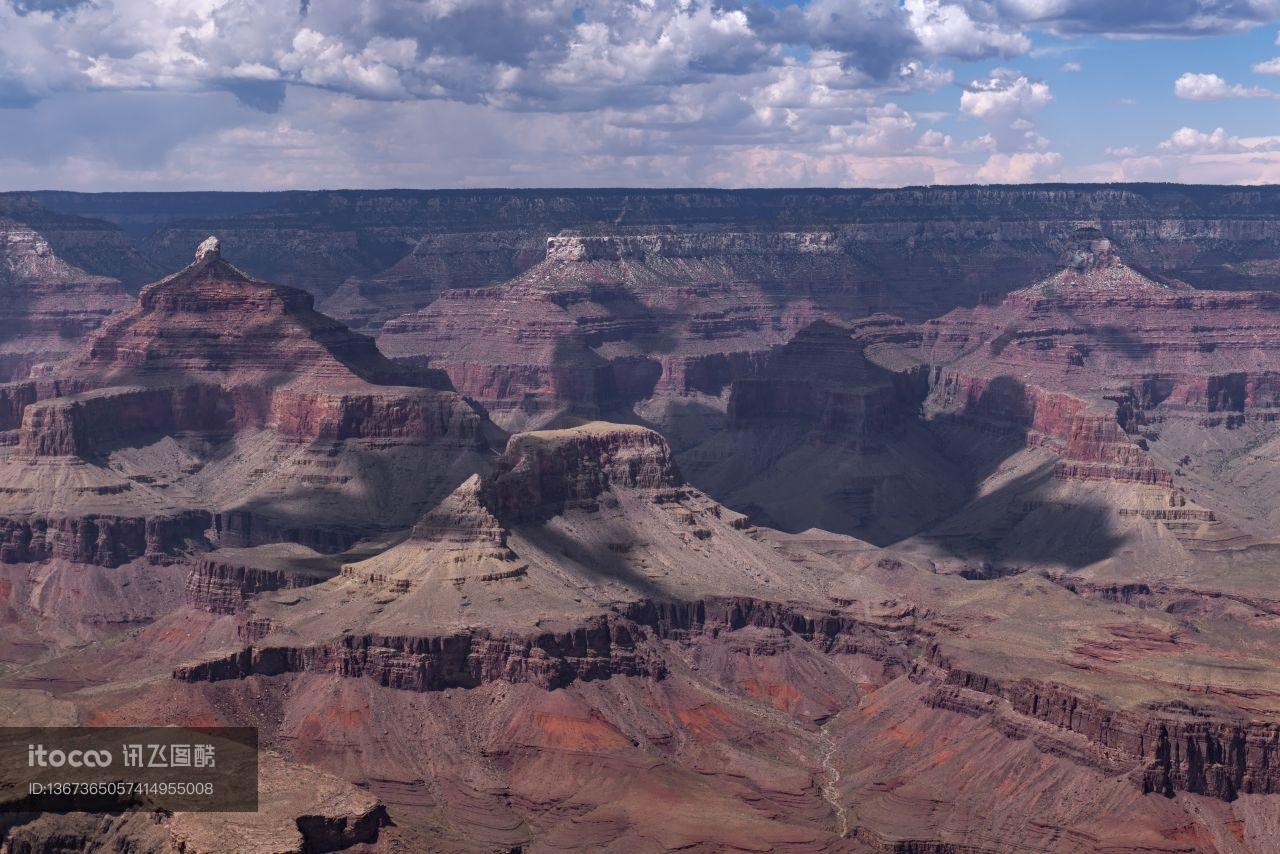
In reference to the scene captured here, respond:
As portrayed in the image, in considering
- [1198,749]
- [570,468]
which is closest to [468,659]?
[570,468]

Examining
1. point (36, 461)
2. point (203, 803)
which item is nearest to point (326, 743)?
point (203, 803)

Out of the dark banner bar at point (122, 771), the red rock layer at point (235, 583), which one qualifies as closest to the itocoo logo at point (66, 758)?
the dark banner bar at point (122, 771)

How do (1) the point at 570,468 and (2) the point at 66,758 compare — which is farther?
(1) the point at 570,468

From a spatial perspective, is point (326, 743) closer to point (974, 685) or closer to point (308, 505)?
point (974, 685)

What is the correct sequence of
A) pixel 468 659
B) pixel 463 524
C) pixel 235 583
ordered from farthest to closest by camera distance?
pixel 235 583, pixel 463 524, pixel 468 659

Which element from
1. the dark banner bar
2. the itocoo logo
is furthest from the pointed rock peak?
the itocoo logo

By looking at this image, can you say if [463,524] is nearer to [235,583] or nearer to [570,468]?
[570,468]

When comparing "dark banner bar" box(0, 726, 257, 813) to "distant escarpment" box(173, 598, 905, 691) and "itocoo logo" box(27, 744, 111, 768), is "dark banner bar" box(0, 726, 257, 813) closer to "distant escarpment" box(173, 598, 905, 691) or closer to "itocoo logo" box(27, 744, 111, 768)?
"itocoo logo" box(27, 744, 111, 768)

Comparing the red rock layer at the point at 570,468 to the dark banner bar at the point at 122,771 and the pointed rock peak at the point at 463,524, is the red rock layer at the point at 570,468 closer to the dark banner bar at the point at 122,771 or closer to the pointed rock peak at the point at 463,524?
the pointed rock peak at the point at 463,524
